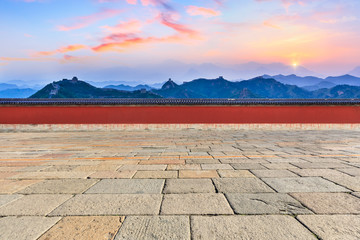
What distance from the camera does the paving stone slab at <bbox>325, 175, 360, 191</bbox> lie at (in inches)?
105

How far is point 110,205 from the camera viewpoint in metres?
2.17

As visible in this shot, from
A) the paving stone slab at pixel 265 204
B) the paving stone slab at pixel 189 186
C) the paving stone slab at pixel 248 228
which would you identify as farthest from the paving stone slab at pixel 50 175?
the paving stone slab at pixel 265 204

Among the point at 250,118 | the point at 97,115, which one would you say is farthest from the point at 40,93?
the point at 250,118

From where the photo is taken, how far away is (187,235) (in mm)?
1631

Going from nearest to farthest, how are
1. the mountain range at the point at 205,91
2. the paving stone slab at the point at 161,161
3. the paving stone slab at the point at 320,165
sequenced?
the paving stone slab at the point at 320,165, the paving stone slab at the point at 161,161, the mountain range at the point at 205,91

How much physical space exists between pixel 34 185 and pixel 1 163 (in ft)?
6.34

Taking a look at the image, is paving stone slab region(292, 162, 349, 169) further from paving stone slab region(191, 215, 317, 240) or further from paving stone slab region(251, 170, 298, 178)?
paving stone slab region(191, 215, 317, 240)

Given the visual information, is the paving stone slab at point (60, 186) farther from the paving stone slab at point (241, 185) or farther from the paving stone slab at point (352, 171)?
the paving stone slab at point (352, 171)

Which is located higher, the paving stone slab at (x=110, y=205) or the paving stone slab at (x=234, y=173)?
the paving stone slab at (x=110, y=205)

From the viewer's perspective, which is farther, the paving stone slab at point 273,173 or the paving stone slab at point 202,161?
the paving stone slab at point 202,161

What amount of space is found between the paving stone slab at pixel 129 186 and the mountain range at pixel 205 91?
68.5m

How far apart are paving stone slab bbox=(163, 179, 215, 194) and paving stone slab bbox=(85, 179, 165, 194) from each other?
0.11 m

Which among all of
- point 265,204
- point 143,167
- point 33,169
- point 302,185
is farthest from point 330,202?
point 33,169

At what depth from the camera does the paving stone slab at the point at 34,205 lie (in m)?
2.03
